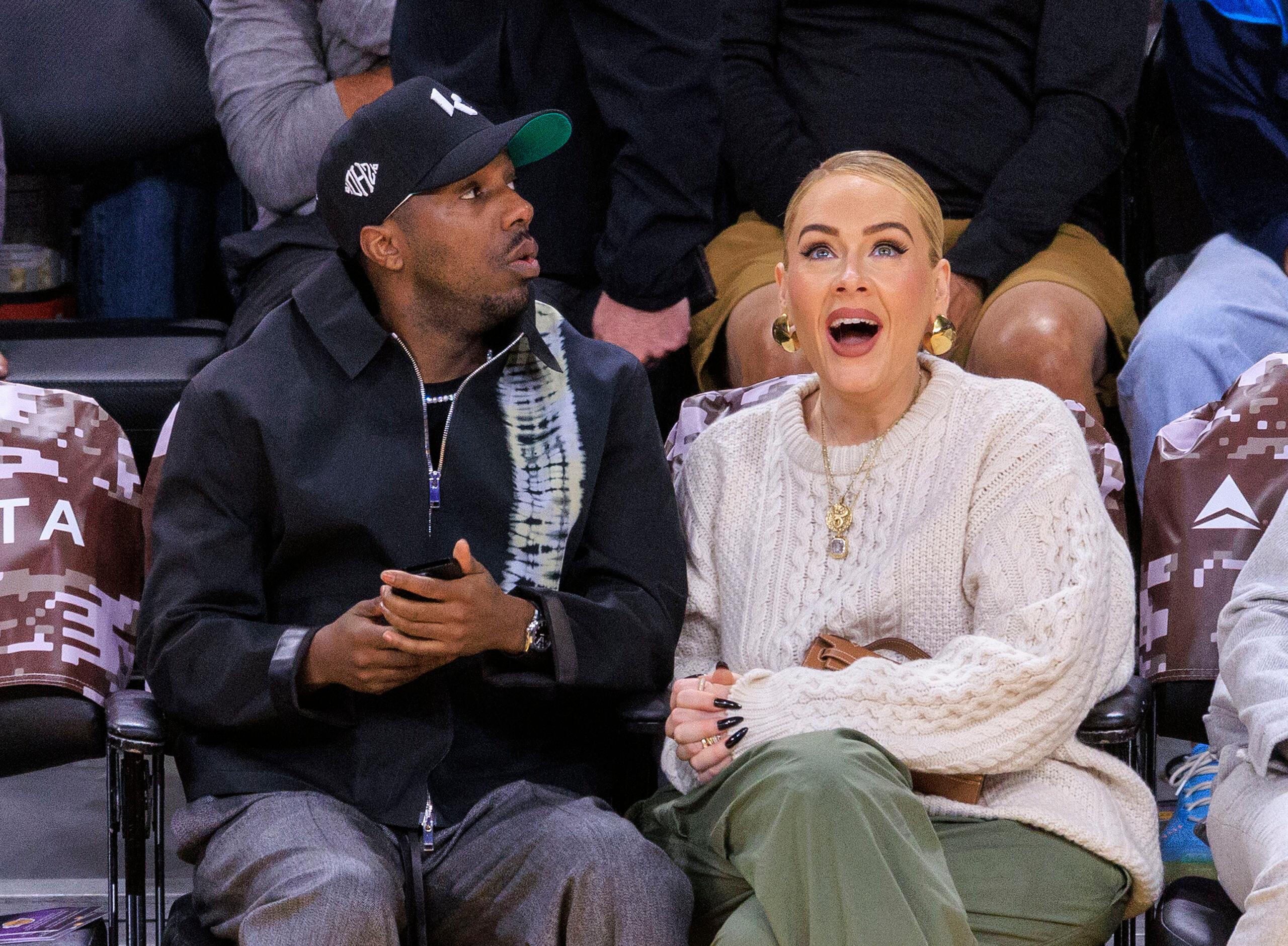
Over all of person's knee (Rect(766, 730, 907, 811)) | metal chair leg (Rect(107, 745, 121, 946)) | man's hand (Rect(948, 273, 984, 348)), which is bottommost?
metal chair leg (Rect(107, 745, 121, 946))

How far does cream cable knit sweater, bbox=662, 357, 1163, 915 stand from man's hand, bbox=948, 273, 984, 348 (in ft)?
2.45

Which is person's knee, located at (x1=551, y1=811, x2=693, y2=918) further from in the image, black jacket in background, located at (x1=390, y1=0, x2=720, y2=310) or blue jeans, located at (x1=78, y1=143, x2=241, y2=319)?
blue jeans, located at (x1=78, y1=143, x2=241, y2=319)

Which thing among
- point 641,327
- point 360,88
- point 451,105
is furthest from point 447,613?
point 360,88

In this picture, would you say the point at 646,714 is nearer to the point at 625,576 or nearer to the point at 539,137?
the point at 625,576

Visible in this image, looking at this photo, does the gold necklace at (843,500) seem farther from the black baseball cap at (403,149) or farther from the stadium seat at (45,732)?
the stadium seat at (45,732)

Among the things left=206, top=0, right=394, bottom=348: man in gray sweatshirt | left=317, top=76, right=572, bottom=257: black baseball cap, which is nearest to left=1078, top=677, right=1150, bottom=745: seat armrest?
left=317, top=76, right=572, bottom=257: black baseball cap

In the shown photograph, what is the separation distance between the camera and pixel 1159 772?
3678 millimetres

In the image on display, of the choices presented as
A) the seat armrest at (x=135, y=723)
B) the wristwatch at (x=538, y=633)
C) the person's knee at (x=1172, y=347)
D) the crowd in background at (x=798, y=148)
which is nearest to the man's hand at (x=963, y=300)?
the crowd in background at (x=798, y=148)

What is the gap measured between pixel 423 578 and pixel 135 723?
1.48ft

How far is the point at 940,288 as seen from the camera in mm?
2666

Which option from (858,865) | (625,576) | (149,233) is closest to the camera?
(858,865)

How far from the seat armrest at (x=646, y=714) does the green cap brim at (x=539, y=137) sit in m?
0.86

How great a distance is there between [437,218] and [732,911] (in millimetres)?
1094

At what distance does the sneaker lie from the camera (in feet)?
8.30
